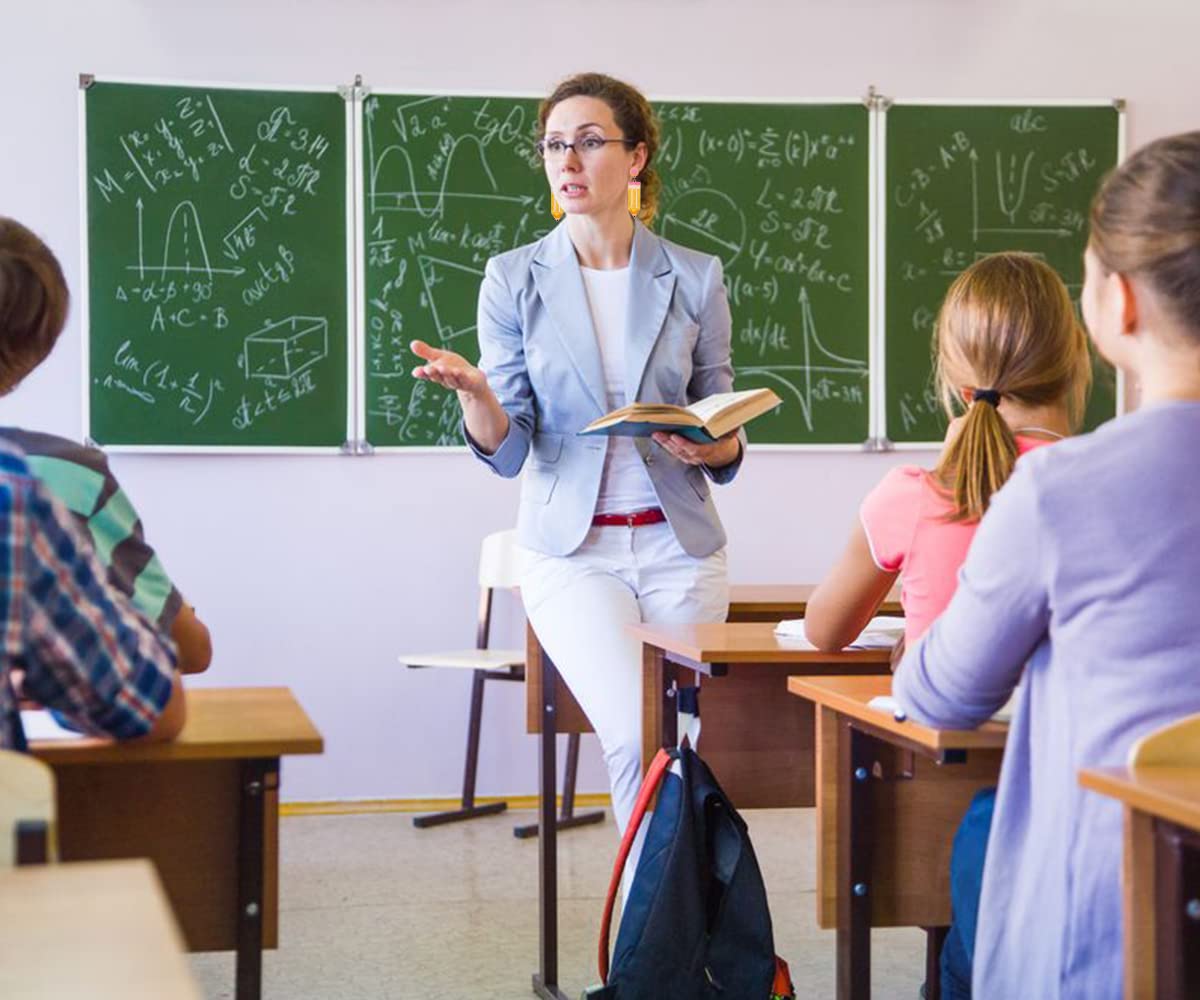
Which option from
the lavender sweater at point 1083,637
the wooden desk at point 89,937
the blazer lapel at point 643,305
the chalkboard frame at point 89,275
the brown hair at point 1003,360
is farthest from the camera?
the chalkboard frame at point 89,275

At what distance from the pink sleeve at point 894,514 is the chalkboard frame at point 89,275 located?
296 centimetres

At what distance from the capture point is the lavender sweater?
57.3 inches

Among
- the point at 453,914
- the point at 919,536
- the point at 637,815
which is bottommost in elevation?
the point at 453,914

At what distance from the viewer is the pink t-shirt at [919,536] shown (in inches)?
80.7

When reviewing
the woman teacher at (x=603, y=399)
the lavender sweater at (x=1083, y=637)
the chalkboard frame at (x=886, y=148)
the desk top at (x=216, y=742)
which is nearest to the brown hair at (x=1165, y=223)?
the lavender sweater at (x=1083, y=637)

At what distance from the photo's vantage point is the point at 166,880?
6.05ft

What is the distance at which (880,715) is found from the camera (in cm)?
181

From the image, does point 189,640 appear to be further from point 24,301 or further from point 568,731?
point 568,731

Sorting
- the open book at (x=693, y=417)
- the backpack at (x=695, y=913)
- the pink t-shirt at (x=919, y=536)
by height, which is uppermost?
the open book at (x=693, y=417)

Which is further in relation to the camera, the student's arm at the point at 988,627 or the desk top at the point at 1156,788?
the student's arm at the point at 988,627

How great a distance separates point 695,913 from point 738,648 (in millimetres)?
417

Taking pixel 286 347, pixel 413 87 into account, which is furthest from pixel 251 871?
pixel 413 87

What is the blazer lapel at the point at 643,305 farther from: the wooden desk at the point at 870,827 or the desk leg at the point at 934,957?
the desk leg at the point at 934,957

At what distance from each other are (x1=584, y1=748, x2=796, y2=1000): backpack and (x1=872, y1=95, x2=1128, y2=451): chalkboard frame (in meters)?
2.84
